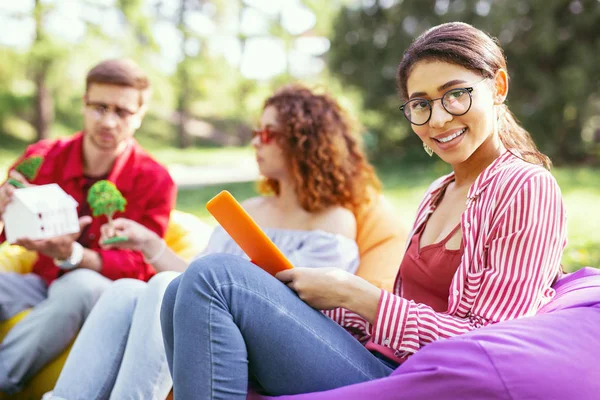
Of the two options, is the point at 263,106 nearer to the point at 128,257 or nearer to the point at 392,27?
the point at 128,257

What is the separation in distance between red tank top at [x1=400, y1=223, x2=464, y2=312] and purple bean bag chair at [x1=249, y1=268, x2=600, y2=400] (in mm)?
248

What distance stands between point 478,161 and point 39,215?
1.80m

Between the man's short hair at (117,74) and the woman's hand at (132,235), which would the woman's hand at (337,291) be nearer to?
the woman's hand at (132,235)

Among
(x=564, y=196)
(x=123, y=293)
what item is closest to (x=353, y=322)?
(x=123, y=293)

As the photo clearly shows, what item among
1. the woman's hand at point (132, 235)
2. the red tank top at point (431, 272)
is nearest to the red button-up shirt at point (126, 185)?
the woman's hand at point (132, 235)

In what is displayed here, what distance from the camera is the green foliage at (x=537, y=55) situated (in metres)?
11.3

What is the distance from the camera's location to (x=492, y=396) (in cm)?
155

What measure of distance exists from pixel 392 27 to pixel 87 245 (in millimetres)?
11814

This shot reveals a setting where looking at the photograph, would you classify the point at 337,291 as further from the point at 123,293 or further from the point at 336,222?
the point at 336,222

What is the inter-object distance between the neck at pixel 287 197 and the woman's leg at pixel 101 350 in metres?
0.88

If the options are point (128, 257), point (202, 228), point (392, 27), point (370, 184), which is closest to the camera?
point (128, 257)

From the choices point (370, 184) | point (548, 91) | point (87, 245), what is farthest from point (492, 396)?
point (548, 91)

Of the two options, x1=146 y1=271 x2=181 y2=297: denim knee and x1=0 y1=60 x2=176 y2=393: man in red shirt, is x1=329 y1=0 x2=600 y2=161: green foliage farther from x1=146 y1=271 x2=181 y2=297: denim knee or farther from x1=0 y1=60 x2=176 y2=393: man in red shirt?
x1=146 y1=271 x2=181 y2=297: denim knee

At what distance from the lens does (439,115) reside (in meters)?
1.82
